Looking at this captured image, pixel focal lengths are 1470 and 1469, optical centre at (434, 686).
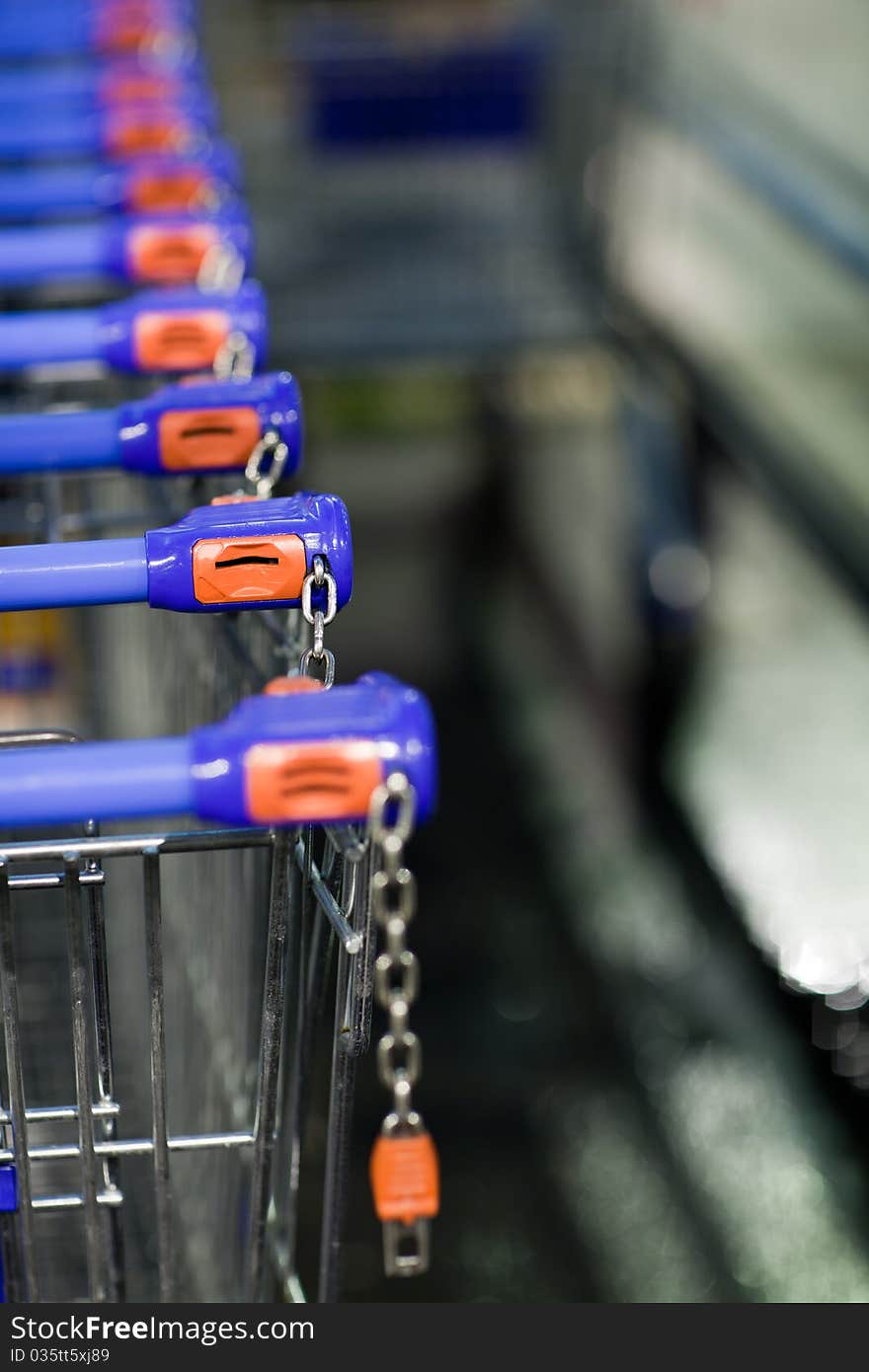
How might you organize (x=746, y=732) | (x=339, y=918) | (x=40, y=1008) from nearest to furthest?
1. (x=339, y=918)
2. (x=40, y=1008)
3. (x=746, y=732)

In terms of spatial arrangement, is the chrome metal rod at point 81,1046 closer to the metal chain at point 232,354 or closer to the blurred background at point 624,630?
the metal chain at point 232,354

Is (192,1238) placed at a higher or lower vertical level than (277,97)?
lower

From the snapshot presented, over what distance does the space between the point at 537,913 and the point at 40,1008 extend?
4.02 ft

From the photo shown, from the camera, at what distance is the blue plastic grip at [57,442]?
1.15 m

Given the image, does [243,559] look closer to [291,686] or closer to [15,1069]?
[291,686]

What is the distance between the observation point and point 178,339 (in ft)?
4.30

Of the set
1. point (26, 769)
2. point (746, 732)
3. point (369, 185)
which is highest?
point (26, 769)

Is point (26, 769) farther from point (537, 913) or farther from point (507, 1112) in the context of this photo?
point (537, 913)

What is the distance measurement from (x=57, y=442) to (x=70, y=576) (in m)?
0.25

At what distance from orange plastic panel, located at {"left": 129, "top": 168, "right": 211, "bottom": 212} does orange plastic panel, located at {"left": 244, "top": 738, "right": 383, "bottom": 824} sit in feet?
3.53

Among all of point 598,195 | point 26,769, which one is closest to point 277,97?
point 598,195

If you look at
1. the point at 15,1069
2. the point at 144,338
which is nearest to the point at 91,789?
the point at 15,1069

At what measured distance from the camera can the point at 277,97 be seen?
3.01 m

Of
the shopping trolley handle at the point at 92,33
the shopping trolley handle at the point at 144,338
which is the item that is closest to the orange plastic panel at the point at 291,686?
the shopping trolley handle at the point at 144,338
